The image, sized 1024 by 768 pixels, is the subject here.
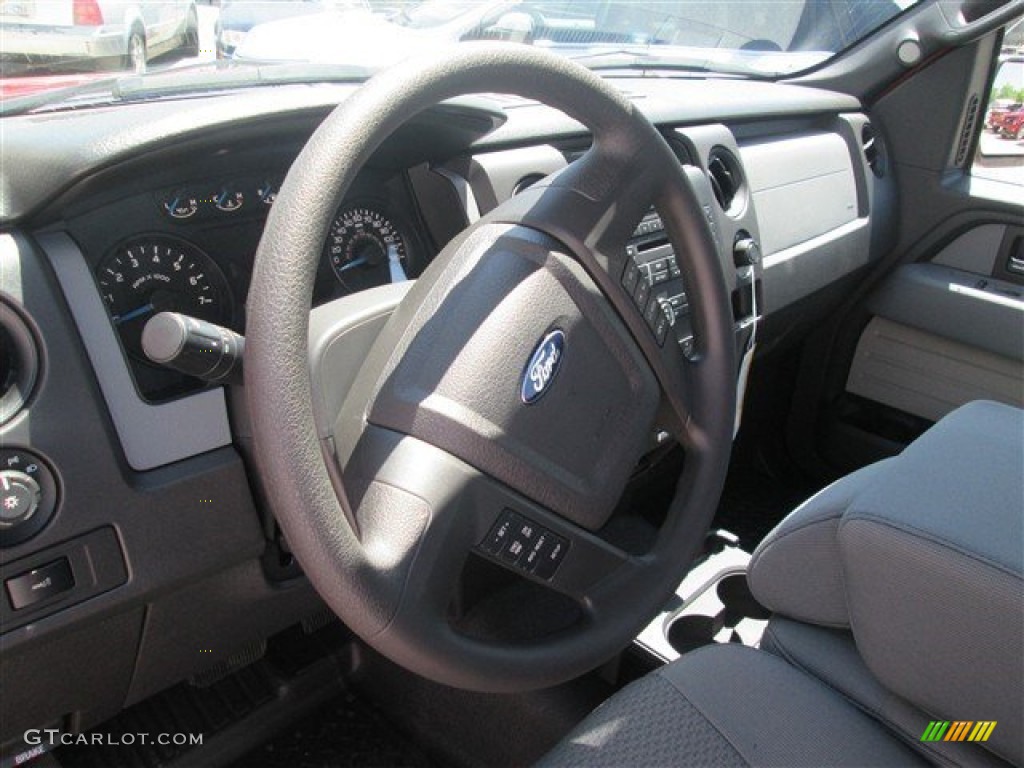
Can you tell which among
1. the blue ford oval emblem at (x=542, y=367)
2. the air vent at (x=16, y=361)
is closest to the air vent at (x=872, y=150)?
the blue ford oval emblem at (x=542, y=367)

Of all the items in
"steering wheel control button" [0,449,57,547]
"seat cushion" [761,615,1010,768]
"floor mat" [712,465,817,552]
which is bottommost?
"floor mat" [712,465,817,552]

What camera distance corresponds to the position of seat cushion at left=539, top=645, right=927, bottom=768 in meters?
0.95

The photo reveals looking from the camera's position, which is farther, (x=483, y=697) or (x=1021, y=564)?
(x=483, y=697)

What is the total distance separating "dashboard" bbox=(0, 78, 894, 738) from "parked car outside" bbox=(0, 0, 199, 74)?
0.44 feet

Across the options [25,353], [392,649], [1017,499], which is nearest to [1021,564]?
[1017,499]

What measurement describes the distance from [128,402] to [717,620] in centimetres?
98

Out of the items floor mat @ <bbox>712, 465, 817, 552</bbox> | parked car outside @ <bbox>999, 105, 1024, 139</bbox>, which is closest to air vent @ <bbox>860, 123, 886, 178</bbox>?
parked car outside @ <bbox>999, 105, 1024, 139</bbox>

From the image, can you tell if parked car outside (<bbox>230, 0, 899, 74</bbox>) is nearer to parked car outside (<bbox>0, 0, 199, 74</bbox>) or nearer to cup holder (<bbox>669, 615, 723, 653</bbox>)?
parked car outside (<bbox>0, 0, 199, 74</bbox>)

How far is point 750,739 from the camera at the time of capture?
0.97m

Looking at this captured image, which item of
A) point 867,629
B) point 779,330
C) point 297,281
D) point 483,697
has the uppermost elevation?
point 297,281

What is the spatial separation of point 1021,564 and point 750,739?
33cm

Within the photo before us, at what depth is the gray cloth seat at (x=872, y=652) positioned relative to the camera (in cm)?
92

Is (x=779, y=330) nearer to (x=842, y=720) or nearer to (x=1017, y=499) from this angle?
(x=1017, y=499)

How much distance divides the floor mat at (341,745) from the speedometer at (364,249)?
87 cm
